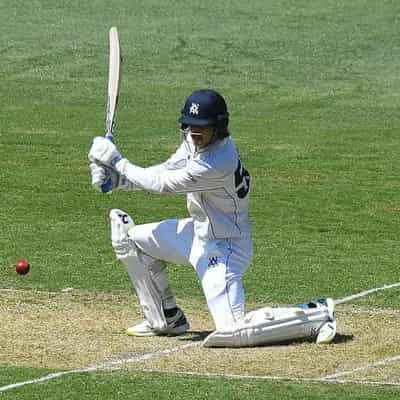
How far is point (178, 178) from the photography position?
392 inches

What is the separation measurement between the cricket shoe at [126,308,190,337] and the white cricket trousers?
1.35 ft

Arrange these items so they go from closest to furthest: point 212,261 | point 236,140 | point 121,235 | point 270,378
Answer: point 270,378 < point 212,261 < point 121,235 < point 236,140

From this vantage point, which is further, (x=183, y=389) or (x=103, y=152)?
(x=103, y=152)

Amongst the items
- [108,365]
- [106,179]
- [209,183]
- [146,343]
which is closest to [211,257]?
[209,183]

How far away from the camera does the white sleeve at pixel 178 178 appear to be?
993 cm

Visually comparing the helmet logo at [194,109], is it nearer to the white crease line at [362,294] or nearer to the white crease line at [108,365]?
the white crease line at [108,365]

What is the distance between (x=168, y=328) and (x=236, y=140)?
963cm

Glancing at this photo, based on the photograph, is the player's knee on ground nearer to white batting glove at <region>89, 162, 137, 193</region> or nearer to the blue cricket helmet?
white batting glove at <region>89, 162, 137, 193</region>

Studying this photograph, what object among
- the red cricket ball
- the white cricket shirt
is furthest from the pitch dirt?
the white cricket shirt

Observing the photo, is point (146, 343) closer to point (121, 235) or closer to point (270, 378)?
point (121, 235)

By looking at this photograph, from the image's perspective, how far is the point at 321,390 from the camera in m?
8.72

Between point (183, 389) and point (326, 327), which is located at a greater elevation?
point (183, 389)

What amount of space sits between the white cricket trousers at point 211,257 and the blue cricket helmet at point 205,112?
0.90 m

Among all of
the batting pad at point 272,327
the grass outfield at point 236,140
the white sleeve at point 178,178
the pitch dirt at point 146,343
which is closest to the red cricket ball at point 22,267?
the grass outfield at point 236,140
